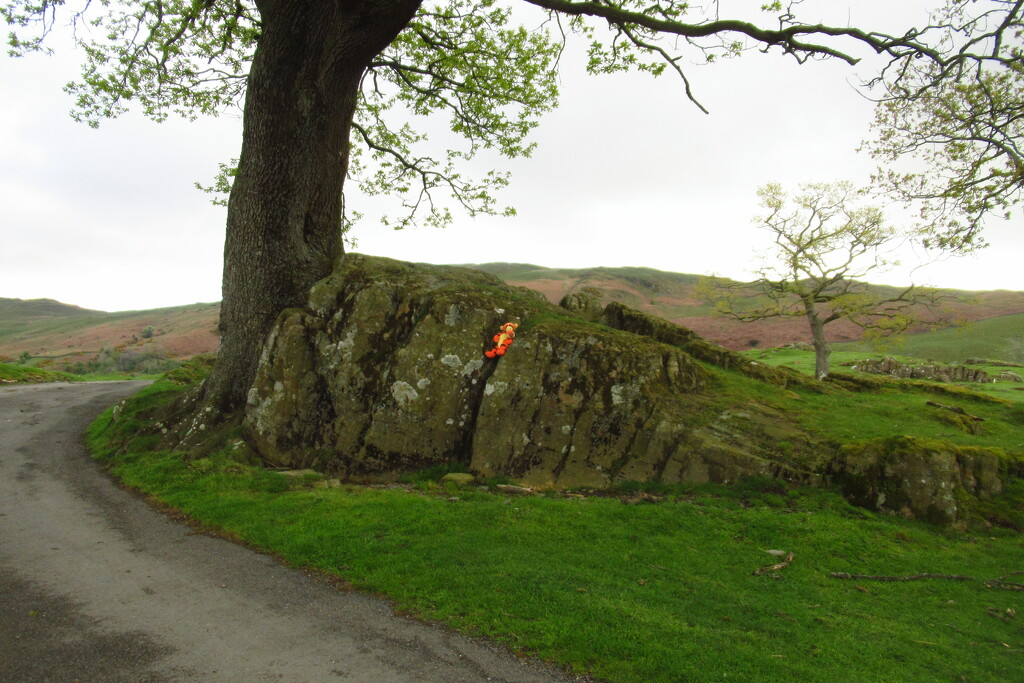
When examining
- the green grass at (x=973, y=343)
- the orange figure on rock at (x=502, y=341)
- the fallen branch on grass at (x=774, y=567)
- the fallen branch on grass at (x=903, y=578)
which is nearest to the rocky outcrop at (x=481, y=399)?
the orange figure on rock at (x=502, y=341)

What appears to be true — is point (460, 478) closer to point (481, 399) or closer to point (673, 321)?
point (481, 399)

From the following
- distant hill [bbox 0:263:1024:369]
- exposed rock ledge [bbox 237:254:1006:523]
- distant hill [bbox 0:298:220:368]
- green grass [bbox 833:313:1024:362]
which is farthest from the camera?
distant hill [bbox 0:298:220:368]

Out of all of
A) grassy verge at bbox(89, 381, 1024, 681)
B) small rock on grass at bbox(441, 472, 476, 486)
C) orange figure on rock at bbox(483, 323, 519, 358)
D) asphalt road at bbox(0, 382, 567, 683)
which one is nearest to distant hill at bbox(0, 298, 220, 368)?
orange figure on rock at bbox(483, 323, 519, 358)

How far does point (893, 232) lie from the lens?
33.8 metres

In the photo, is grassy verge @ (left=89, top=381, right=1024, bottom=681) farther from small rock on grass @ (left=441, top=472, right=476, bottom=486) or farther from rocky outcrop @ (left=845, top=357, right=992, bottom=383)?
rocky outcrop @ (left=845, top=357, right=992, bottom=383)

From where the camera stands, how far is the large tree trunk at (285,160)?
1273 cm

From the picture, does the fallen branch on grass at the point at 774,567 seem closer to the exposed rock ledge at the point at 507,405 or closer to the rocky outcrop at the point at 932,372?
the exposed rock ledge at the point at 507,405

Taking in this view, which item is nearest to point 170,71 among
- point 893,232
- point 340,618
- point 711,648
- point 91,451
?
point 91,451

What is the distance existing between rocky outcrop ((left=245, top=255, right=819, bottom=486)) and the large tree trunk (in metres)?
1.07

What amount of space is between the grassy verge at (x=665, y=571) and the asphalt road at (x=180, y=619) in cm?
43

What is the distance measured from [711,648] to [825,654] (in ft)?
3.99

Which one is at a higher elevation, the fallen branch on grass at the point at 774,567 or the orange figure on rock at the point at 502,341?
the orange figure on rock at the point at 502,341

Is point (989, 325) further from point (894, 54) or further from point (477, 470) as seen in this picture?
point (477, 470)

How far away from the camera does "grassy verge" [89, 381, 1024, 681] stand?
5387 millimetres
